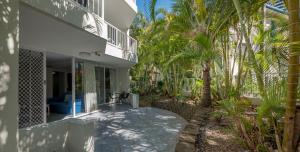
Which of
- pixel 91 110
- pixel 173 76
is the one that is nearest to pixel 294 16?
pixel 91 110

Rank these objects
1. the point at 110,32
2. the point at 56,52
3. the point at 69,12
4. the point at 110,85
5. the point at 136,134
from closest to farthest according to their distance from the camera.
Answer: the point at 69,12, the point at 136,134, the point at 56,52, the point at 110,32, the point at 110,85

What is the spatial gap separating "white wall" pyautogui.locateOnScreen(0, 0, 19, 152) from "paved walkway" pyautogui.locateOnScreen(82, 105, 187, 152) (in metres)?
2.87

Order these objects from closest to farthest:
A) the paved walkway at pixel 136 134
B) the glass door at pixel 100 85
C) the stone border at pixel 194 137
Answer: the stone border at pixel 194 137
the paved walkway at pixel 136 134
the glass door at pixel 100 85

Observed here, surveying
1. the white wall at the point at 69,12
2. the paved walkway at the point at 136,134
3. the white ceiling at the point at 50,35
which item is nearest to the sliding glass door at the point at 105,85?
the paved walkway at the point at 136,134

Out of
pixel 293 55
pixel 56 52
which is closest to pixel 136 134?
pixel 56 52

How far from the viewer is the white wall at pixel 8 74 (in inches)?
129

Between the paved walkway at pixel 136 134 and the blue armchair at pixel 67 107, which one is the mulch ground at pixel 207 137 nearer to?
the paved walkway at pixel 136 134

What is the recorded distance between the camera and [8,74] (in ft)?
11.1

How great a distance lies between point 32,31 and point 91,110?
277 inches

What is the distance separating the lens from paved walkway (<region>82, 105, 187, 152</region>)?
19.8 ft

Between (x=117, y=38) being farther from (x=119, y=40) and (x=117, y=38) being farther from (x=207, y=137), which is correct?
(x=207, y=137)

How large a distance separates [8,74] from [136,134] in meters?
4.97

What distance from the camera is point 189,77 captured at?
17656mm

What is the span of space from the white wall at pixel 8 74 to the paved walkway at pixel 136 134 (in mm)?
2872
